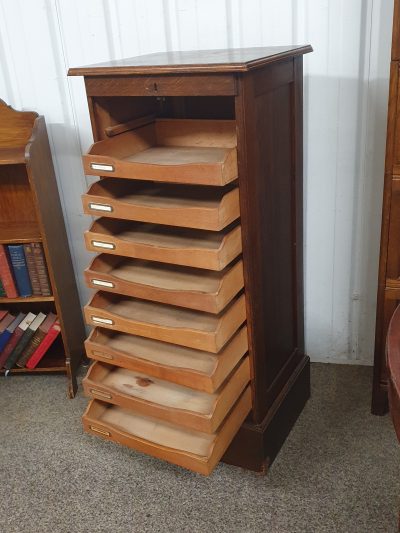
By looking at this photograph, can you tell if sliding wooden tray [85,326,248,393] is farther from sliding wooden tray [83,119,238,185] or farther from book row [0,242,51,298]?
book row [0,242,51,298]

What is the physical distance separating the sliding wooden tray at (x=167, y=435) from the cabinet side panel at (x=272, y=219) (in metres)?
0.16

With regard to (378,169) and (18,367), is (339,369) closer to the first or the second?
(378,169)

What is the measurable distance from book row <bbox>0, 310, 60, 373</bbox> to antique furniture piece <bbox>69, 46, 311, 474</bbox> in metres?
0.63

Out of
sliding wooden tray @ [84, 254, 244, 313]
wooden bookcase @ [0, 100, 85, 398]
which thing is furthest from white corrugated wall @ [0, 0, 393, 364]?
sliding wooden tray @ [84, 254, 244, 313]

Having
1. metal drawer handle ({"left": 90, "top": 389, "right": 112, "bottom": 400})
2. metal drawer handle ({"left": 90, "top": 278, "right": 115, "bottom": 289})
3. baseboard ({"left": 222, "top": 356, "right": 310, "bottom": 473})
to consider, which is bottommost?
baseboard ({"left": 222, "top": 356, "right": 310, "bottom": 473})

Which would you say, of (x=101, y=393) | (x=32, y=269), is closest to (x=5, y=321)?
(x=32, y=269)

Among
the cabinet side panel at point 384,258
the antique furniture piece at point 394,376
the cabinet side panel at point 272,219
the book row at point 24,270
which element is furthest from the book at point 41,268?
the antique furniture piece at point 394,376

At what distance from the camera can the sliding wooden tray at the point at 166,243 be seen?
1.44 metres

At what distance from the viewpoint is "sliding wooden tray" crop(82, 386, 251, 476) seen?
1531mm

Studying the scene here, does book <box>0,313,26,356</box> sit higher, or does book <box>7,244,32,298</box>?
book <box>7,244,32,298</box>

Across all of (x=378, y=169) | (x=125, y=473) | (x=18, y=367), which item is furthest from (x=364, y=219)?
(x=18, y=367)

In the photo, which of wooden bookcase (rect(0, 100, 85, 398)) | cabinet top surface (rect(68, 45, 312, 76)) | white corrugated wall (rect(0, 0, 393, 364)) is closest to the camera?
cabinet top surface (rect(68, 45, 312, 76))

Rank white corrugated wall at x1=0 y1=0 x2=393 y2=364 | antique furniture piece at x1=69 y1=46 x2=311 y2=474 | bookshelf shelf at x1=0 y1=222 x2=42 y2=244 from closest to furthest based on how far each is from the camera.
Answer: antique furniture piece at x1=69 y1=46 x2=311 y2=474, white corrugated wall at x1=0 y1=0 x2=393 y2=364, bookshelf shelf at x1=0 y1=222 x2=42 y2=244

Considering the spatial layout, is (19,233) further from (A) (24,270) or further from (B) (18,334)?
(B) (18,334)
